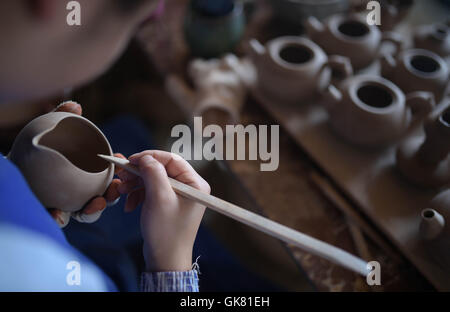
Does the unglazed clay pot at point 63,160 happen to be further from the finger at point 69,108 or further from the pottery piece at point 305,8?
the pottery piece at point 305,8

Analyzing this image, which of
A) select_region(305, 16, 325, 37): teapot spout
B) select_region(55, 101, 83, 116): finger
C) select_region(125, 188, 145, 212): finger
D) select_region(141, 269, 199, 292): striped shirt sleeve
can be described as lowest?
select_region(141, 269, 199, 292): striped shirt sleeve

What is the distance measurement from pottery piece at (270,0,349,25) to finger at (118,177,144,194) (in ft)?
2.42

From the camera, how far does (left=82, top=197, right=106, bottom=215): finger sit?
0.50 metres

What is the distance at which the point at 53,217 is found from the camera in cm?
50

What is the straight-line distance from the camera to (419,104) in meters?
0.74

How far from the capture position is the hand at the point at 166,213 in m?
0.45

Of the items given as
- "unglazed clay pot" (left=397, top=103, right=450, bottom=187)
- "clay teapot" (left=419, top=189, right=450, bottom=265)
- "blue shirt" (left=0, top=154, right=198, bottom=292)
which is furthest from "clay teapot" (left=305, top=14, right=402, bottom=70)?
"blue shirt" (left=0, top=154, right=198, bottom=292)

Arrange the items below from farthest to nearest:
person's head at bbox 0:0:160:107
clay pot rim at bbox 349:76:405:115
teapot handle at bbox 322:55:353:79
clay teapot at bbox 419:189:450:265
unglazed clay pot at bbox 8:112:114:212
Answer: teapot handle at bbox 322:55:353:79 → clay pot rim at bbox 349:76:405:115 → clay teapot at bbox 419:189:450:265 → unglazed clay pot at bbox 8:112:114:212 → person's head at bbox 0:0:160:107

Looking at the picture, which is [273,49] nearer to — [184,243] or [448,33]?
[448,33]

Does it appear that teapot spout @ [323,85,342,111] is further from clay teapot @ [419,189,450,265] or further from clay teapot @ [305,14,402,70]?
clay teapot @ [419,189,450,265]

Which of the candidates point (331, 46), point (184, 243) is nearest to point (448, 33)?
point (331, 46)

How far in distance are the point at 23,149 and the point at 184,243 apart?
0.22 meters

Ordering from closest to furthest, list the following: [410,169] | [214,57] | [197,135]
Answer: [410,169], [197,135], [214,57]

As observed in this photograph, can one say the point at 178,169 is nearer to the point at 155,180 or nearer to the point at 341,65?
the point at 155,180
